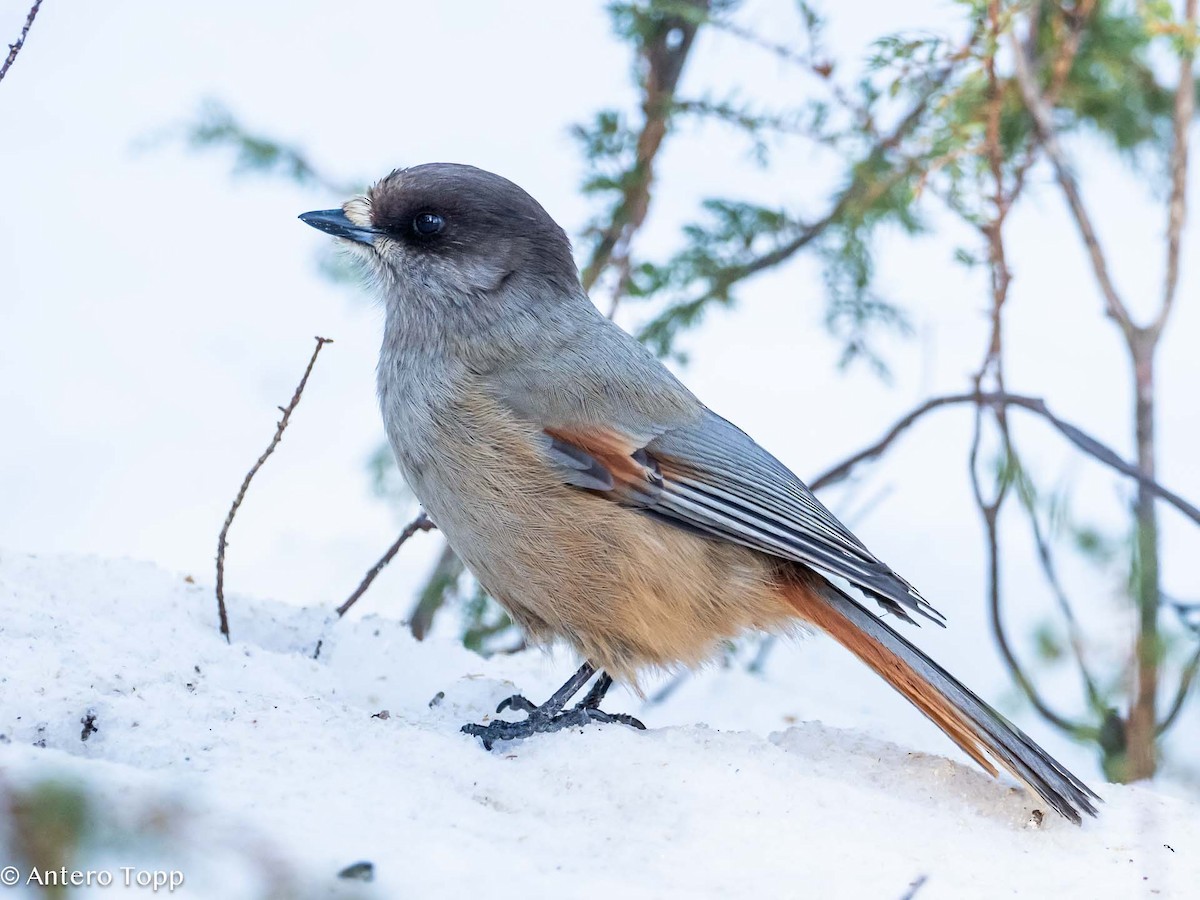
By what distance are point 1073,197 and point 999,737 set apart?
252 cm

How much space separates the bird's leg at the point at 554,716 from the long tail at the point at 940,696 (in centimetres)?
54

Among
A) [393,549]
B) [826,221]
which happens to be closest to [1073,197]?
[826,221]

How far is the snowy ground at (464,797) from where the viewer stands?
6.38ft

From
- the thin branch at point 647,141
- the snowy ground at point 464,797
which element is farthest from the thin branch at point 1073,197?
the snowy ground at point 464,797

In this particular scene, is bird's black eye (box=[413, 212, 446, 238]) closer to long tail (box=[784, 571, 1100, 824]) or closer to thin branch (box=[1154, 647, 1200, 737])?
long tail (box=[784, 571, 1100, 824])

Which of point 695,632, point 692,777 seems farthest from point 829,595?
point 692,777

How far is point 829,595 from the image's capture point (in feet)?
10.7

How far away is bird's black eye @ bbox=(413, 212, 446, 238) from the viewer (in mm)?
3809

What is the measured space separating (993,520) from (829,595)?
3.90 ft

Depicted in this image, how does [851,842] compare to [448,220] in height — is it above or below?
below

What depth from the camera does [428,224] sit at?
3812 millimetres

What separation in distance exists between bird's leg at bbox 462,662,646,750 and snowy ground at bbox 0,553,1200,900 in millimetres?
106

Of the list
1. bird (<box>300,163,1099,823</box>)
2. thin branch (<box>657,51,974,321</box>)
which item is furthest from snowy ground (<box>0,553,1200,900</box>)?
thin branch (<box>657,51,974,321</box>)

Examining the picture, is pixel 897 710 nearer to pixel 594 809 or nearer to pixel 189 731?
pixel 594 809
